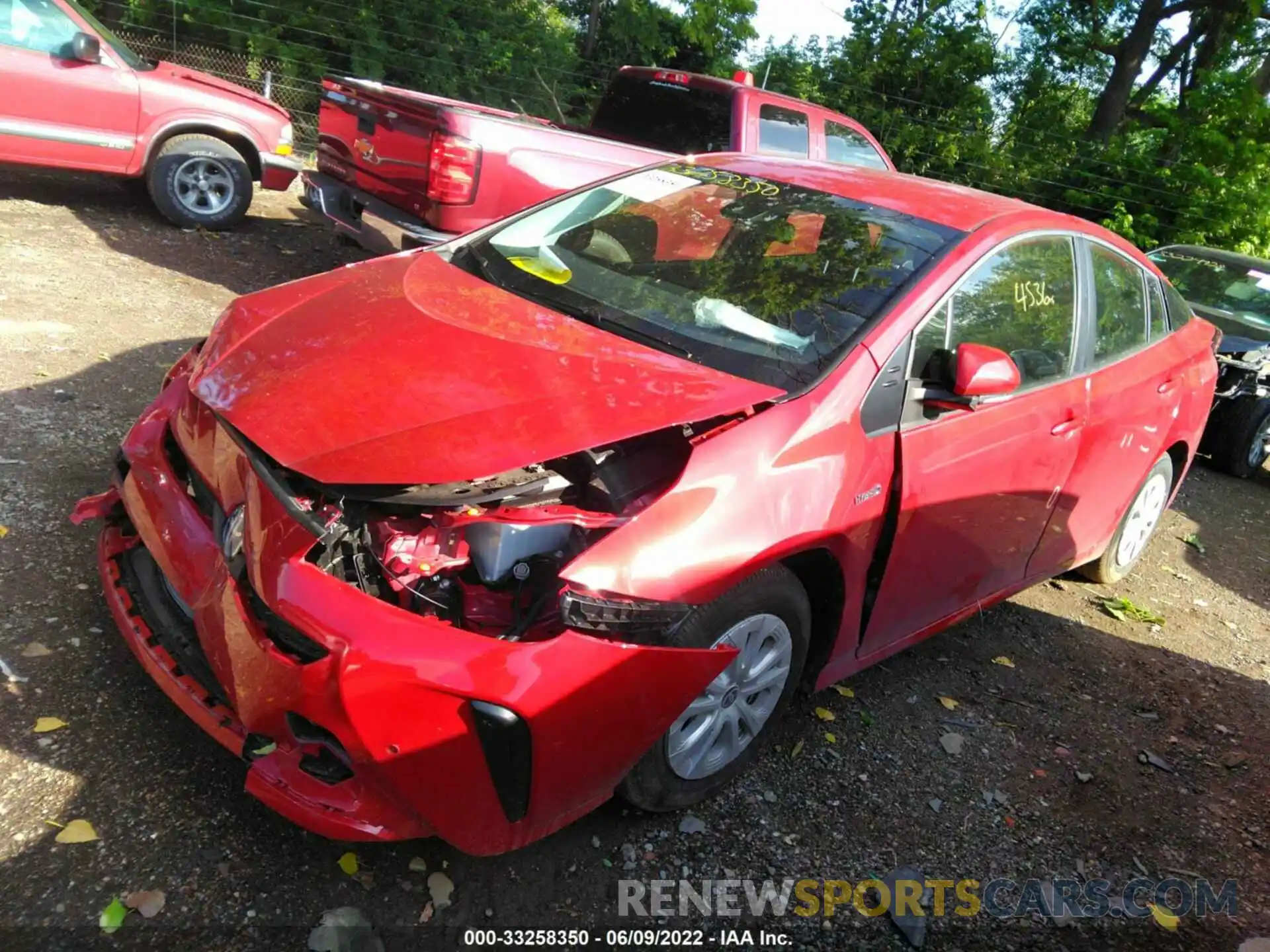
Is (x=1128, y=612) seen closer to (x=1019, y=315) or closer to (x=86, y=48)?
(x=1019, y=315)

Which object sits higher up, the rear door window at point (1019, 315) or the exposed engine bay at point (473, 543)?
the rear door window at point (1019, 315)

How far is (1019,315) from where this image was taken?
3.62m

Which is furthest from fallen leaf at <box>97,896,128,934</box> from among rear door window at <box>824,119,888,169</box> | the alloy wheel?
rear door window at <box>824,119,888,169</box>

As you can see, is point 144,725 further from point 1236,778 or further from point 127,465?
point 1236,778

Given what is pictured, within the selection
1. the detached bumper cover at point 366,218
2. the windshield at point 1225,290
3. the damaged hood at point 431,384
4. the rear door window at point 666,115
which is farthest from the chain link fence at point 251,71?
the damaged hood at point 431,384

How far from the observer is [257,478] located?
8.13 feet

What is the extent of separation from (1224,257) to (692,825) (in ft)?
27.8

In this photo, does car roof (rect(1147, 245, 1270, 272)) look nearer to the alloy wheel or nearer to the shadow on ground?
the shadow on ground

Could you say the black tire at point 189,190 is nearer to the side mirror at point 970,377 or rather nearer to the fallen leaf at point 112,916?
the side mirror at point 970,377

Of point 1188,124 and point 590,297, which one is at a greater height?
point 1188,124

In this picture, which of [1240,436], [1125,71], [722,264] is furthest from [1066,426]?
[1125,71]

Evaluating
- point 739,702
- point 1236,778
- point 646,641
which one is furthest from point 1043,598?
point 646,641

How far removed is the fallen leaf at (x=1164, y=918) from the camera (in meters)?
3.01

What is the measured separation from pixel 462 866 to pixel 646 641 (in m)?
0.81
